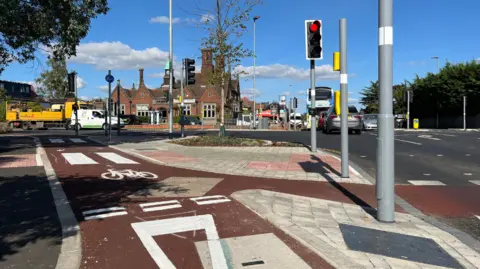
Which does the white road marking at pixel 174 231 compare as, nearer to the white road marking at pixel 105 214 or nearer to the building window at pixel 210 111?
the white road marking at pixel 105 214

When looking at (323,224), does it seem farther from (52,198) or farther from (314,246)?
(52,198)

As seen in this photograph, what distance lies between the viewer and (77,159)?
464 inches

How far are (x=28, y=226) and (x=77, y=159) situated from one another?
23.1 feet

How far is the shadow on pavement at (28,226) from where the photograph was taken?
4.07 metres

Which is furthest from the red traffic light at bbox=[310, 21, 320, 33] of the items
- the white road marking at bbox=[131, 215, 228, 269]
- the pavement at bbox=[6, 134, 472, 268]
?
the white road marking at bbox=[131, 215, 228, 269]

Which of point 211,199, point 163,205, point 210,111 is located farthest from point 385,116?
point 210,111

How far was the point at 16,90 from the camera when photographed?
9081 cm

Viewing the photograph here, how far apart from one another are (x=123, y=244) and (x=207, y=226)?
3.51 ft

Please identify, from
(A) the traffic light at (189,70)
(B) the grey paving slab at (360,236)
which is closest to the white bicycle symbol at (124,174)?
(B) the grey paving slab at (360,236)

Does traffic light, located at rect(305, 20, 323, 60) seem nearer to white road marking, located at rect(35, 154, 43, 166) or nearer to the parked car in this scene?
white road marking, located at rect(35, 154, 43, 166)

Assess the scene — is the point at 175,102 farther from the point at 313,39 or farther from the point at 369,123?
the point at 313,39

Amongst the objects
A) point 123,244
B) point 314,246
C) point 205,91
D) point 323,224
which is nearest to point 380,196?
point 323,224

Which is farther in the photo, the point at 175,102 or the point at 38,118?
the point at 175,102

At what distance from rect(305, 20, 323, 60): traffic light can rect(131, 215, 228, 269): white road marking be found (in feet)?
23.5
